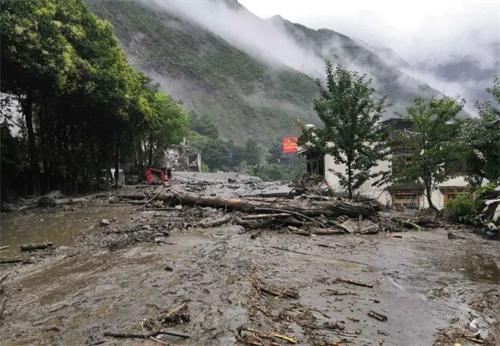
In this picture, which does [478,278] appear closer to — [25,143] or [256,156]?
[25,143]

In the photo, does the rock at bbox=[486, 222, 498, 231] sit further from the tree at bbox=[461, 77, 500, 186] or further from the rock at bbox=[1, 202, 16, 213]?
the rock at bbox=[1, 202, 16, 213]

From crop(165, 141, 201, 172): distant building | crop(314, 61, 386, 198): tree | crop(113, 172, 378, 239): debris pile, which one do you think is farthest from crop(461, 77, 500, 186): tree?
crop(165, 141, 201, 172): distant building

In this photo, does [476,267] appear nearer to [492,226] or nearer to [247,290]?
[492,226]

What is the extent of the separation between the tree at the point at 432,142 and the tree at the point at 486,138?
2.74m

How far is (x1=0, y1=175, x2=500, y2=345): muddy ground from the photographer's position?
573cm

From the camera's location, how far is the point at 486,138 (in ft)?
56.0

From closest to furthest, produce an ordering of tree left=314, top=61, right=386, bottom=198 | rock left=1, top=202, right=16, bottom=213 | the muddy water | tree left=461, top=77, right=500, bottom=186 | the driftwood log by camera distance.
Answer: the muddy water → the driftwood log → tree left=461, top=77, right=500, bottom=186 → rock left=1, top=202, right=16, bottom=213 → tree left=314, top=61, right=386, bottom=198

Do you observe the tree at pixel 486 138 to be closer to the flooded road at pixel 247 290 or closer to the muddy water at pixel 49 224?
the flooded road at pixel 247 290

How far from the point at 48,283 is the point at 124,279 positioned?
56.5 inches

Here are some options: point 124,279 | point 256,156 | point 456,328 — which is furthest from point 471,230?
point 256,156

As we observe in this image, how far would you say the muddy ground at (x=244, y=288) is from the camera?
5.73 meters

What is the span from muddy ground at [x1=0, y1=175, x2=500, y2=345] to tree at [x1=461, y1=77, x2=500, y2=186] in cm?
494

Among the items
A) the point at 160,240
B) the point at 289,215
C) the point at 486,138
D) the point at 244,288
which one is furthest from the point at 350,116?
the point at 244,288

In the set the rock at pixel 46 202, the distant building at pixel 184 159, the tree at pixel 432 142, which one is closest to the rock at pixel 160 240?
the rock at pixel 46 202
